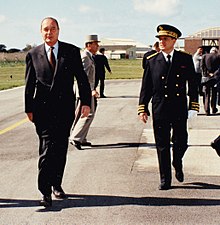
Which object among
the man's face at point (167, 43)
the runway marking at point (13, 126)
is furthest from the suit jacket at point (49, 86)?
the runway marking at point (13, 126)

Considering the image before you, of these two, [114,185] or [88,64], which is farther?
[88,64]

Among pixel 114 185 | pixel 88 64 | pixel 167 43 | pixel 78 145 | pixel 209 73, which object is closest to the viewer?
pixel 167 43

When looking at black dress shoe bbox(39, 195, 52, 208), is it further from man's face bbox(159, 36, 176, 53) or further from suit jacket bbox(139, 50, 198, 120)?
man's face bbox(159, 36, 176, 53)

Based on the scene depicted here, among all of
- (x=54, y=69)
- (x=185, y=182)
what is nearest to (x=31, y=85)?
(x=54, y=69)

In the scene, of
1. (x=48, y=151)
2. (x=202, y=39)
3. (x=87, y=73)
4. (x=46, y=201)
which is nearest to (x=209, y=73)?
(x=87, y=73)

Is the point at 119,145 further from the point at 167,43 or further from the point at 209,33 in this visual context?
the point at 209,33

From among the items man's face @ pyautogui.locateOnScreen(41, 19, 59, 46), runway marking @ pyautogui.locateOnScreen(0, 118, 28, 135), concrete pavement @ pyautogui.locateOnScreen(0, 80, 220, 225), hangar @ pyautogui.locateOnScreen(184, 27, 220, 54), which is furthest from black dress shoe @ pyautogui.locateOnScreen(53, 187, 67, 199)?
hangar @ pyautogui.locateOnScreen(184, 27, 220, 54)

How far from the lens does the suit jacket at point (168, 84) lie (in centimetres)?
666

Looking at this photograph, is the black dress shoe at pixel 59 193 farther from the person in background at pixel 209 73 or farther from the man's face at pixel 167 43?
the person in background at pixel 209 73

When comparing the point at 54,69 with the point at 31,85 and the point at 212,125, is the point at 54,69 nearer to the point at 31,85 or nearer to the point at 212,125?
the point at 31,85

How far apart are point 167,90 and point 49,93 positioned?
141 cm

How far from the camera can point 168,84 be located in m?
6.66

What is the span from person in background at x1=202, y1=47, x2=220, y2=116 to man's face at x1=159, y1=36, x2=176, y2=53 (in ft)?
23.9

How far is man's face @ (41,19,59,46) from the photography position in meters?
6.03
